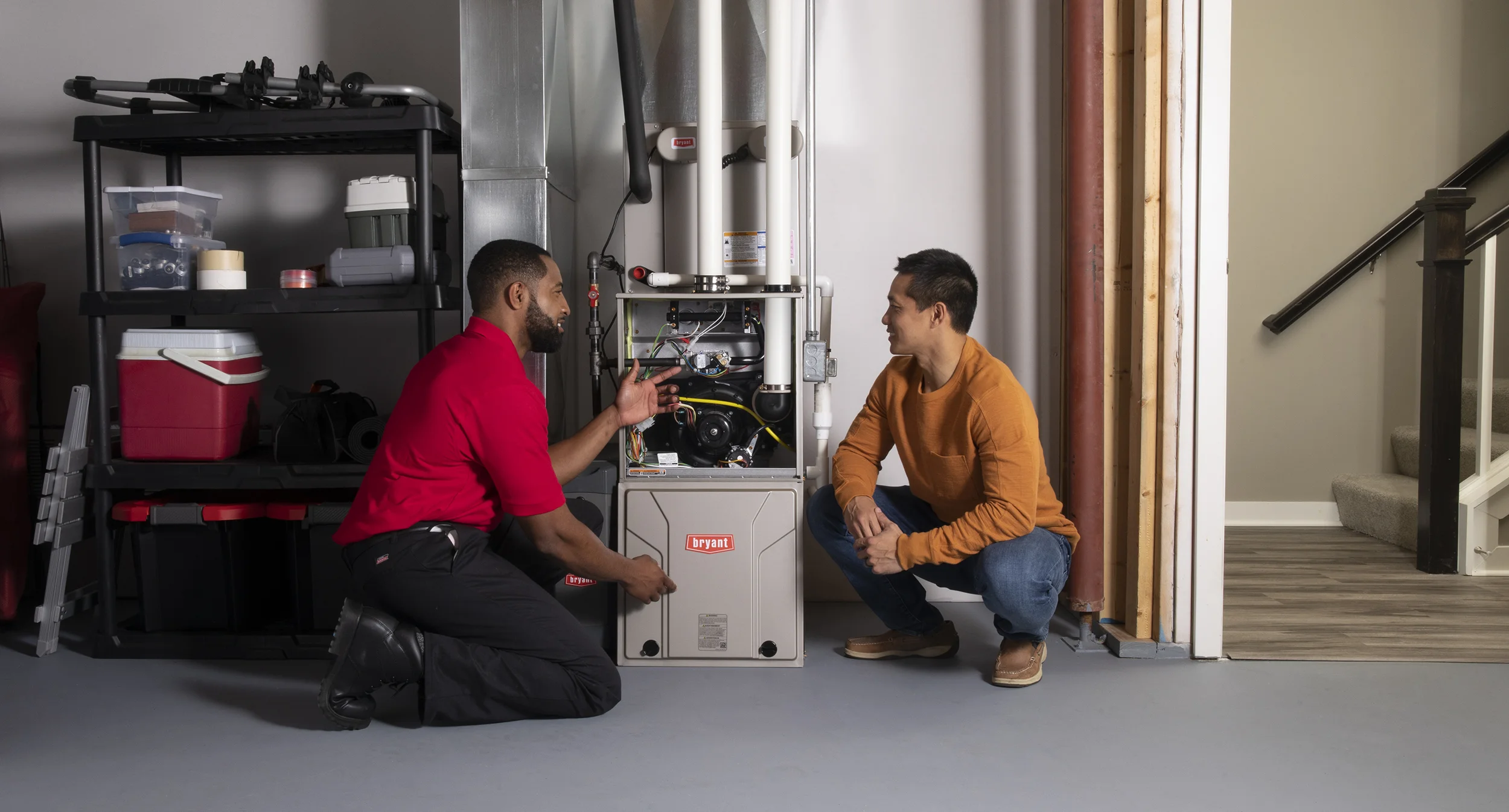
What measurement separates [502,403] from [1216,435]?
190cm

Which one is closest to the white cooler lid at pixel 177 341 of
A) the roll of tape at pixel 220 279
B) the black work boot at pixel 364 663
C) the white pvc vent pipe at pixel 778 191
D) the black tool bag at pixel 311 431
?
the roll of tape at pixel 220 279

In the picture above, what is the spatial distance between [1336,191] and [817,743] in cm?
384

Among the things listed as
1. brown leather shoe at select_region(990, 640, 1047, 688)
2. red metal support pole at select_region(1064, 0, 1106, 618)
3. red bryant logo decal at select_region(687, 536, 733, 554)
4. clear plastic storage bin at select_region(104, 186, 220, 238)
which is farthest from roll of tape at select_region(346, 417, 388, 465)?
red metal support pole at select_region(1064, 0, 1106, 618)

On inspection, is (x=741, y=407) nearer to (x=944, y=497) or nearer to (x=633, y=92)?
(x=944, y=497)

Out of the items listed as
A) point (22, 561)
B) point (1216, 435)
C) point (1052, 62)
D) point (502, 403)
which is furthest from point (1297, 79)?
point (22, 561)

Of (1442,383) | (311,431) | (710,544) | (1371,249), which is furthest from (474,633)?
(1371,249)

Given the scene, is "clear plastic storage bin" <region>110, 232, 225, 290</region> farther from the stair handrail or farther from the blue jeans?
the stair handrail

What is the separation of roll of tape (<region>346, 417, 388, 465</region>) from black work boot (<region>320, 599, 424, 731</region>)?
2.10ft

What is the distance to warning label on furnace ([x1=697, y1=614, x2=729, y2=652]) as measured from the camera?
9.04ft

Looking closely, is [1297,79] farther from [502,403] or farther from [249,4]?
[249,4]

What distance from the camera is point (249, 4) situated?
341cm

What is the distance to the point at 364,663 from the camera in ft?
7.46

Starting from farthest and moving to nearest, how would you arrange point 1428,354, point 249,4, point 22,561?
point 1428,354
point 249,4
point 22,561

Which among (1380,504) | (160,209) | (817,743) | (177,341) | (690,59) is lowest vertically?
(817,743)
